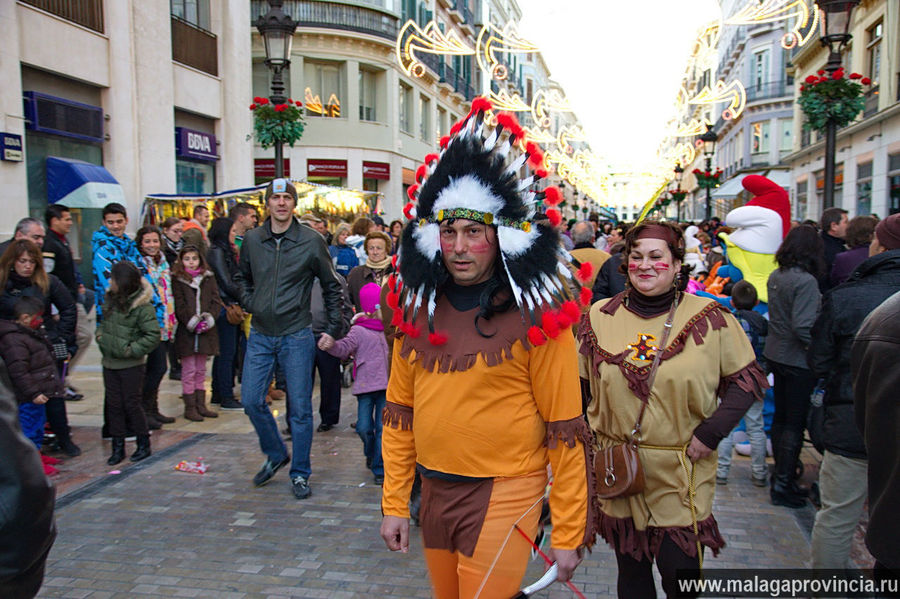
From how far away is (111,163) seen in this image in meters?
13.7

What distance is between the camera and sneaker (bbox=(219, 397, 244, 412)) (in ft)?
26.3

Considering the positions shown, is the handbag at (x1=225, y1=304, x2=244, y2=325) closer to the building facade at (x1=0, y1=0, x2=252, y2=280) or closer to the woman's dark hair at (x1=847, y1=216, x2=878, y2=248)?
the building facade at (x1=0, y1=0, x2=252, y2=280)

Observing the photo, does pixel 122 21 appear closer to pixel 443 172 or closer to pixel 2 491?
pixel 443 172

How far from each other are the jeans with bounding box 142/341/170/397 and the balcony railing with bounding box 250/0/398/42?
72.4ft

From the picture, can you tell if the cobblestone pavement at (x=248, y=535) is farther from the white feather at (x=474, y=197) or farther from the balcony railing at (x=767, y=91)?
the balcony railing at (x=767, y=91)

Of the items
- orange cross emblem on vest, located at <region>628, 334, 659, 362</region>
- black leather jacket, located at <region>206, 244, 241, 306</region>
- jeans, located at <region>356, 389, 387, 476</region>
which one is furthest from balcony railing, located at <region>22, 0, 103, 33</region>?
orange cross emblem on vest, located at <region>628, 334, 659, 362</region>

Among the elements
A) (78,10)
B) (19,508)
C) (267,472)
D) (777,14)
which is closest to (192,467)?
(267,472)

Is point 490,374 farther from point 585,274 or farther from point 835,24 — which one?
point 835,24

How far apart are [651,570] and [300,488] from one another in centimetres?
308

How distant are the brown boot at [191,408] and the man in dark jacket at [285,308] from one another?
2.40 m

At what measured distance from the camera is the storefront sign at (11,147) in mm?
10719

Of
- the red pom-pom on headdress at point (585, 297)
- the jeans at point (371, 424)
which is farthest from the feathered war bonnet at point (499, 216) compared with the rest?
the jeans at point (371, 424)

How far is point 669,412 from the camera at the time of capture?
304 cm

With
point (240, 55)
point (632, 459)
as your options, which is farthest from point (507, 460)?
point (240, 55)
